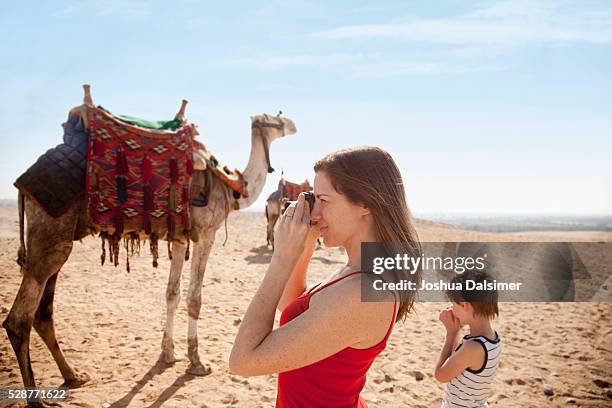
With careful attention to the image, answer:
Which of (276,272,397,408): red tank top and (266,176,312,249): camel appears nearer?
(276,272,397,408): red tank top

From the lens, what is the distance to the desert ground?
13.8 feet

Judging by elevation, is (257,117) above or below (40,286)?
above

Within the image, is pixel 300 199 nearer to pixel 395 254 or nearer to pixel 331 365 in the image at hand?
pixel 395 254

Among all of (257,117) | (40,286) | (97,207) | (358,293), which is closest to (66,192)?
(97,207)

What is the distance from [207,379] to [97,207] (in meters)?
2.40

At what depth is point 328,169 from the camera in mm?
1500

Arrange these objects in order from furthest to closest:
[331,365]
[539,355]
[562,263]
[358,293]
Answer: [562,263]
[539,355]
[331,365]
[358,293]

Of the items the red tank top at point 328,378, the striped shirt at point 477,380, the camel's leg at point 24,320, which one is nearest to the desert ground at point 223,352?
the camel's leg at point 24,320

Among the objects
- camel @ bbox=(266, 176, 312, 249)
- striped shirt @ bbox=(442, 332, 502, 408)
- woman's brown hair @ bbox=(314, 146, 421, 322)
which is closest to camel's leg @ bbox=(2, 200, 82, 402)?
woman's brown hair @ bbox=(314, 146, 421, 322)

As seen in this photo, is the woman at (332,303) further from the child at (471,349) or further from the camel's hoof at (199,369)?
the camel's hoof at (199,369)

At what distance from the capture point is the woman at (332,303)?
1269 millimetres

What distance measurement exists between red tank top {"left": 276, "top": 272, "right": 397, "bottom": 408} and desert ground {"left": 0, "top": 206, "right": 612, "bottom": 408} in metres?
2.89

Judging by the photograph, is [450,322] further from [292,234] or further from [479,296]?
[292,234]

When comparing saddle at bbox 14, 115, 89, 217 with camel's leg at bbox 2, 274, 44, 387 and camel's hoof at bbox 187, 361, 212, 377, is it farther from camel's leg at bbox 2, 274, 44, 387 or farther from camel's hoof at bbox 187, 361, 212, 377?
camel's hoof at bbox 187, 361, 212, 377
